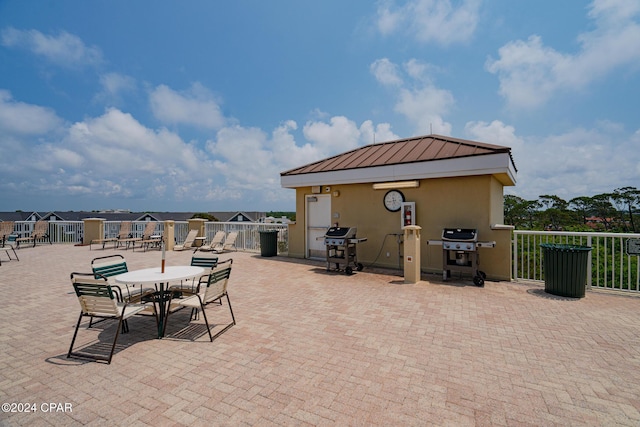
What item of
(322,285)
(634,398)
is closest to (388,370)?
(634,398)

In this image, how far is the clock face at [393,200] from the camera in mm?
7930

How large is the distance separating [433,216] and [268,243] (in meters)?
5.80

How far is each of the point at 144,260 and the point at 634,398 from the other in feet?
36.6

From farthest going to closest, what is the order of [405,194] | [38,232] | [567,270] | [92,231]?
[92,231]
[38,232]
[405,194]
[567,270]

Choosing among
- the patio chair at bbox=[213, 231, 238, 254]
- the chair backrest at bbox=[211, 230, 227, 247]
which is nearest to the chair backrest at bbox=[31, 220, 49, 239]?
the chair backrest at bbox=[211, 230, 227, 247]

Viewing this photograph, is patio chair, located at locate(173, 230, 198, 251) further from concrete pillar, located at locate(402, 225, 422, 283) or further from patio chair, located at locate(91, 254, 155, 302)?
concrete pillar, located at locate(402, 225, 422, 283)

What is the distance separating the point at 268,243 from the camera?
34.3ft

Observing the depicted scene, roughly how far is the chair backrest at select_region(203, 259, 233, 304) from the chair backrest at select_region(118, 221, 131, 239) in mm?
11406

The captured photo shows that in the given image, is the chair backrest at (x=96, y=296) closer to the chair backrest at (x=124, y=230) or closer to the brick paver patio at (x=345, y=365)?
the brick paver patio at (x=345, y=365)

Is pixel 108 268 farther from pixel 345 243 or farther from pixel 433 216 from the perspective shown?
pixel 433 216

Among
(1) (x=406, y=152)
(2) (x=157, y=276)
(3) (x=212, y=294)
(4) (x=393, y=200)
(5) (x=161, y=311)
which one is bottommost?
(5) (x=161, y=311)

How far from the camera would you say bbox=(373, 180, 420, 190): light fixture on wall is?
301 inches

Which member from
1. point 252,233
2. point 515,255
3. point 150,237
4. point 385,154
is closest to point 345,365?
point 515,255

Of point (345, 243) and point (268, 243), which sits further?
point (268, 243)
